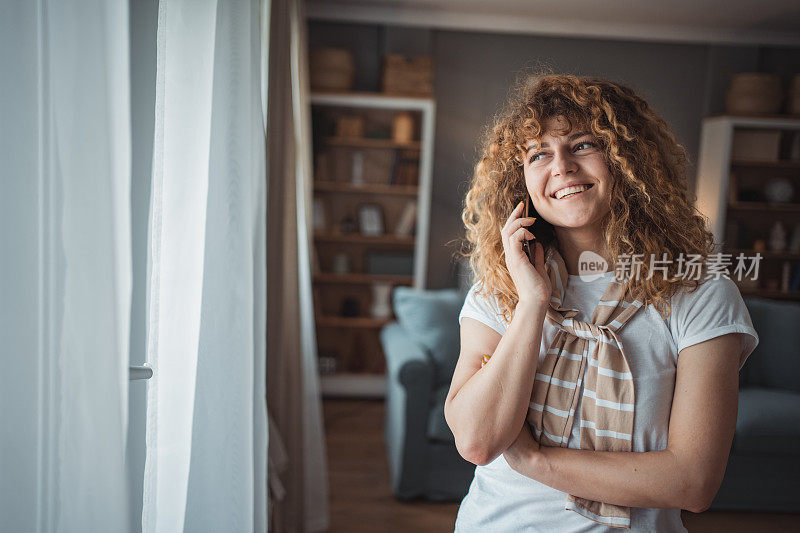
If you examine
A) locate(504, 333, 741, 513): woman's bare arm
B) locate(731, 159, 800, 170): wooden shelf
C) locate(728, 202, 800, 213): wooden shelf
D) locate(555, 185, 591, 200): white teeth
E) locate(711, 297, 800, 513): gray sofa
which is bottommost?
locate(711, 297, 800, 513): gray sofa

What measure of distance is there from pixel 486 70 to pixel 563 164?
3.86 metres

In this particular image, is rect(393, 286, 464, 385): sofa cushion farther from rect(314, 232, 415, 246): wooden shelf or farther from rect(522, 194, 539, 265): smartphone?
rect(522, 194, 539, 265): smartphone

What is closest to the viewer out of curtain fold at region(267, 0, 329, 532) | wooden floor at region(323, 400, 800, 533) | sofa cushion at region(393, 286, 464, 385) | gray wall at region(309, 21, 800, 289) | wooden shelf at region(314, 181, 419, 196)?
curtain fold at region(267, 0, 329, 532)

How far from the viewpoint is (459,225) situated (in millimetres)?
4637

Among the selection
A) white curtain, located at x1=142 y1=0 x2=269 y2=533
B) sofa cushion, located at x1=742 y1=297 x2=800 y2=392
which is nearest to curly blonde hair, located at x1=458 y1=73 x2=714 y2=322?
white curtain, located at x1=142 y1=0 x2=269 y2=533

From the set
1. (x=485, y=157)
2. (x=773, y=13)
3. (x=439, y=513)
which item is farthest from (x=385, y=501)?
(x=773, y=13)

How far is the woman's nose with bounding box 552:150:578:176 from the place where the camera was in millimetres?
1000

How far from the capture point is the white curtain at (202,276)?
3.51ft

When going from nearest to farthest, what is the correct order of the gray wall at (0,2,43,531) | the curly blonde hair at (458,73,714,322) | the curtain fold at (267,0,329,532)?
the gray wall at (0,2,43,531)
the curly blonde hair at (458,73,714,322)
the curtain fold at (267,0,329,532)

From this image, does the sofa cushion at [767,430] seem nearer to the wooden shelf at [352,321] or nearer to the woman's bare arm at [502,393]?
the woman's bare arm at [502,393]

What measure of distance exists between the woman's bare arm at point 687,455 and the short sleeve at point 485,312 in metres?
0.25

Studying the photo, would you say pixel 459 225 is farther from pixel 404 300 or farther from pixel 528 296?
pixel 528 296

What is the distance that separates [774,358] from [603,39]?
2789 millimetres

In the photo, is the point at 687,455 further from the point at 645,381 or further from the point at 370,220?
the point at 370,220
